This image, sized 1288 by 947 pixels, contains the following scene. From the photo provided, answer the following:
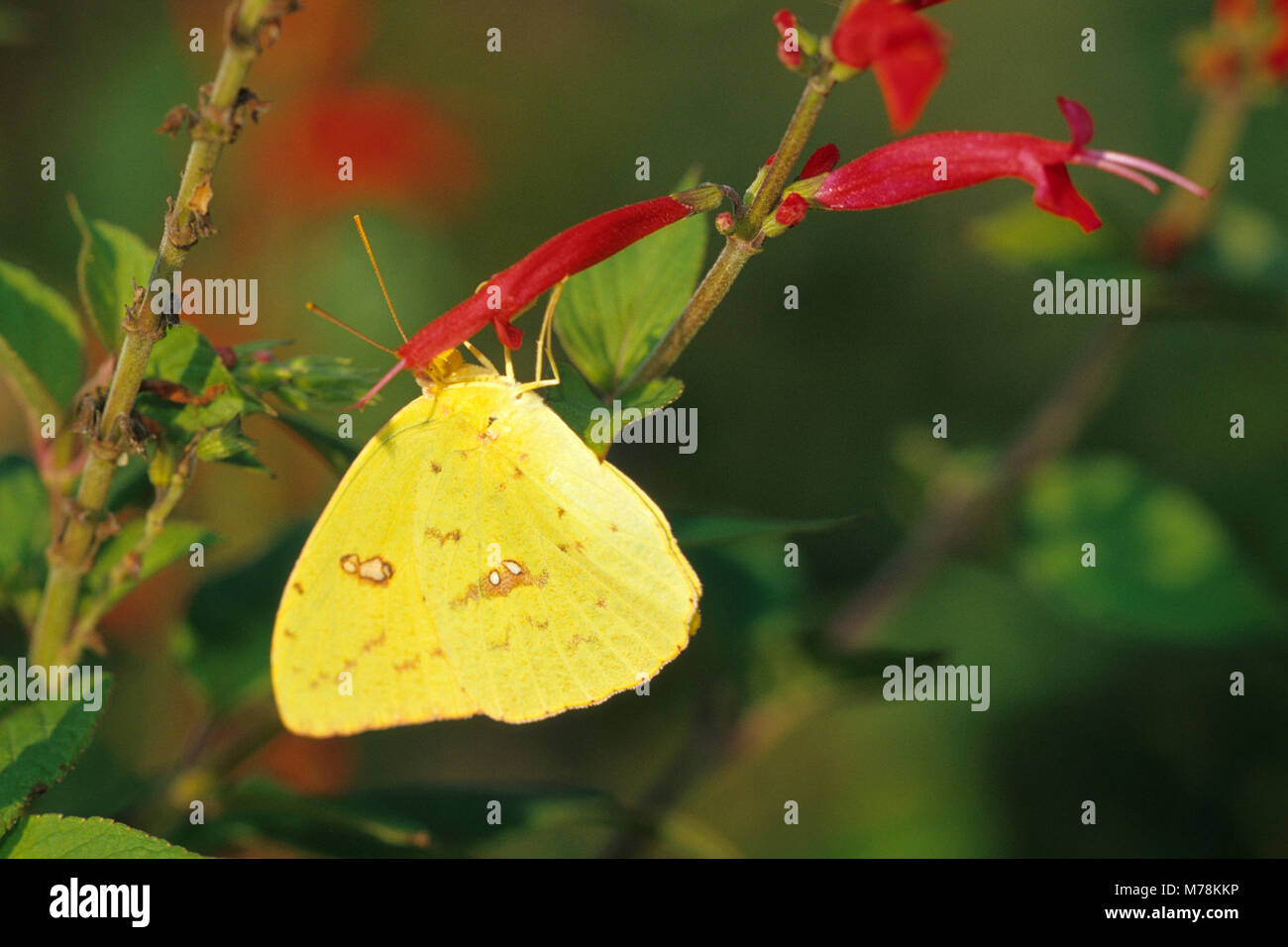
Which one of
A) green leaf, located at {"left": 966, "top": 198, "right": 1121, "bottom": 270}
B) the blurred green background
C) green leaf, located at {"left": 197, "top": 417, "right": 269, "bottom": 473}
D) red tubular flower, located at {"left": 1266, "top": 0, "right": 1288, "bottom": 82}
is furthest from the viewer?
green leaf, located at {"left": 966, "top": 198, "right": 1121, "bottom": 270}

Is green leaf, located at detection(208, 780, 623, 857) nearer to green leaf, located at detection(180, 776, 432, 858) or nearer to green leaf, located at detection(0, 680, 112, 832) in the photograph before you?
green leaf, located at detection(180, 776, 432, 858)

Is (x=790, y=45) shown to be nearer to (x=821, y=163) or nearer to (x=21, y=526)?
(x=821, y=163)

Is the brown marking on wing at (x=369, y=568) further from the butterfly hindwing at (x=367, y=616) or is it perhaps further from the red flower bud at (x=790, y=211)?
the red flower bud at (x=790, y=211)

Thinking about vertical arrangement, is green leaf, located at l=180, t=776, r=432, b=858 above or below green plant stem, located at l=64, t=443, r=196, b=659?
below

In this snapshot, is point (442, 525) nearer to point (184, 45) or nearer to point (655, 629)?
point (655, 629)

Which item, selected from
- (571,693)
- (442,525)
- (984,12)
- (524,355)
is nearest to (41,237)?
(524,355)

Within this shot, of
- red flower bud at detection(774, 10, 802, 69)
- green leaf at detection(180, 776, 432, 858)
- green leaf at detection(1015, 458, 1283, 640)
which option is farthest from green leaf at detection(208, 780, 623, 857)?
green leaf at detection(1015, 458, 1283, 640)
